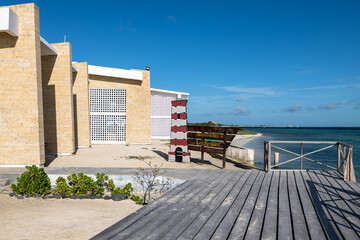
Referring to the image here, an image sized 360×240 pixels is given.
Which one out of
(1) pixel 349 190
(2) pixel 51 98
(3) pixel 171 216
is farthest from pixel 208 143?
(2) pixel 51 98

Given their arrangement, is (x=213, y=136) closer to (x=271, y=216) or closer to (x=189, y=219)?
(x=271, y=216)

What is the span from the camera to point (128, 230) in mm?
3072

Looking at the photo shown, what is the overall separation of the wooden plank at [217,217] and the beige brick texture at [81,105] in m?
13.7

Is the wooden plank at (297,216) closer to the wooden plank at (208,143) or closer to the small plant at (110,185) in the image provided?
the wooden plank at (208,143)

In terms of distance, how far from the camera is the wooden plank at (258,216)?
3.03m

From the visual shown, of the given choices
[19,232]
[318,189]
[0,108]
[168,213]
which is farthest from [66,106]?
[318,189]

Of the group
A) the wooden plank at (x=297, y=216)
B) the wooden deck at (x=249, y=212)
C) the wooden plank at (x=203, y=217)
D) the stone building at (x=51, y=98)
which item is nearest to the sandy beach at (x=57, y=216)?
the wooden deck at (x=249, y=212)

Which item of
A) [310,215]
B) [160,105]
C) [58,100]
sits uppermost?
[160,105]

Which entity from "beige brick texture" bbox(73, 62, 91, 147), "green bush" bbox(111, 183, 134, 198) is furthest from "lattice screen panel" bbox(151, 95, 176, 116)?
"green bush" bbox(111, 183, 134, 198)

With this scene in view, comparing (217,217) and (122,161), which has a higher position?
(217,217)

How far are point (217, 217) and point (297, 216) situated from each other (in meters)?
1.22

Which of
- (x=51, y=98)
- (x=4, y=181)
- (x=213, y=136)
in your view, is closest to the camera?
(x=4, y=181)

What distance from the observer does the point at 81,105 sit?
1638 centimetres

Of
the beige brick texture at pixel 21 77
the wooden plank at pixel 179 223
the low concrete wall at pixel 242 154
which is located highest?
the beige brick texture at pixel 21 77
